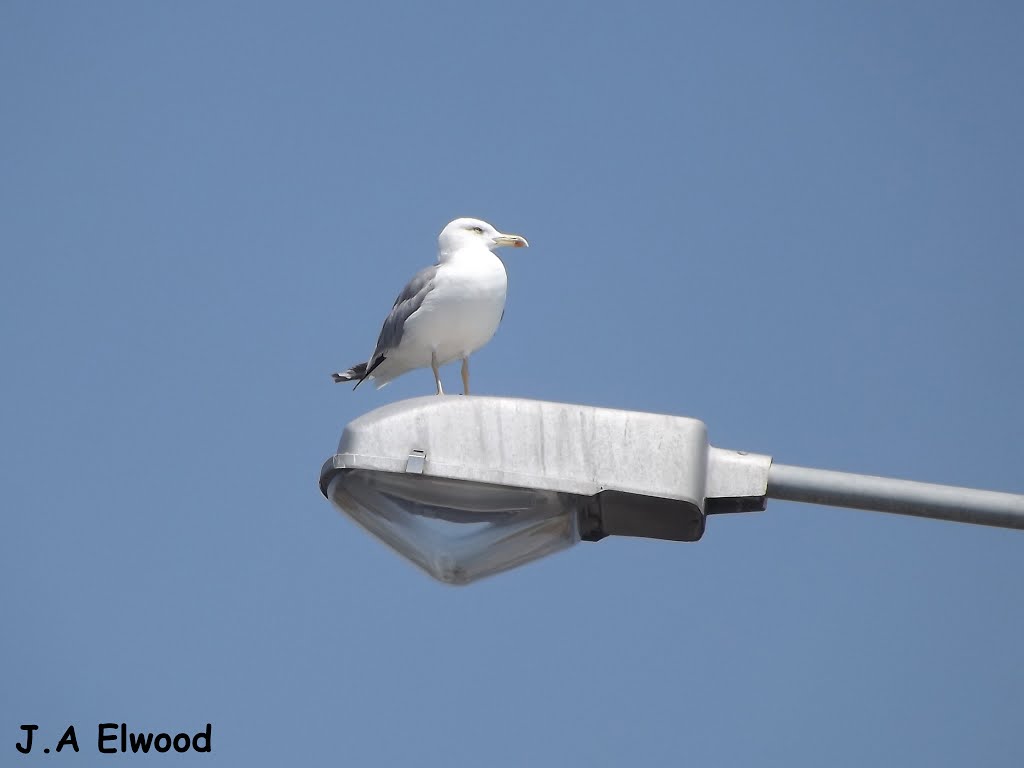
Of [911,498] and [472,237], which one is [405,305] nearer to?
[472,237]

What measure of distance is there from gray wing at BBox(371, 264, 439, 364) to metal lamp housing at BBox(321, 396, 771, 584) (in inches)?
178

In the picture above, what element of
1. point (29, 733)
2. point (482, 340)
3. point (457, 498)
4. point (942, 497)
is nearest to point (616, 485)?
point (457, 498)

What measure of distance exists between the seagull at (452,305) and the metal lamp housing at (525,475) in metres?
4.39

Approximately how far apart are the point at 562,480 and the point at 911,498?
2.60 feet

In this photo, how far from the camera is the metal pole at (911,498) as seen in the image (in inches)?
140

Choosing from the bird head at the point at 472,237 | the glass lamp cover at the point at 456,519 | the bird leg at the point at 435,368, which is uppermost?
the bird head at the point at 472,237

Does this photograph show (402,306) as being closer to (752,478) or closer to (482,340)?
(482,340)

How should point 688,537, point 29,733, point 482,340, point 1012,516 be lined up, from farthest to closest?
point 29,733
point 482,340
point 688,537
point 1012,516

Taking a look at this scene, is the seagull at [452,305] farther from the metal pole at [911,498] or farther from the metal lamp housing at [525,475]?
the metal pole at [911,498]

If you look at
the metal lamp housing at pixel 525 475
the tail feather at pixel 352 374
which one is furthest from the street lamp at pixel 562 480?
the tail feather at pixel 352 374

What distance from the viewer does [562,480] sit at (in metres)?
3.66

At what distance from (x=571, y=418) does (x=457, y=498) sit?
365 mm

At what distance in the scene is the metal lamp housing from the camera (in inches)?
144

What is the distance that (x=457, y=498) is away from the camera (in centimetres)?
382
